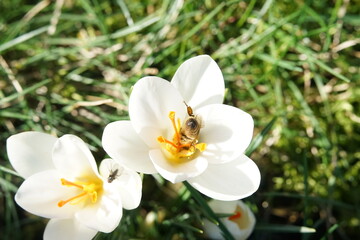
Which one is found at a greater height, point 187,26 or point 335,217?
point 187,26

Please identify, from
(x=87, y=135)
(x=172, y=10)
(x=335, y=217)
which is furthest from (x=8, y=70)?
(x=335, y=217)

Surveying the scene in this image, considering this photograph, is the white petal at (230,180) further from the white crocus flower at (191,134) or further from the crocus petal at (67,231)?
the crocus petal at (67,231)

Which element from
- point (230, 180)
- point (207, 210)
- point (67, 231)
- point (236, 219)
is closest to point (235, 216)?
point (236, 219)

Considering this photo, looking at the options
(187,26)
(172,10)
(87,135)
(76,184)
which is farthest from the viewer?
(187,26)

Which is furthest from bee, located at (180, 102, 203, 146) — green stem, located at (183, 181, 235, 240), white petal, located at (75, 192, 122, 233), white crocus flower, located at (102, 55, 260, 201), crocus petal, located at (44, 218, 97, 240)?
crocus petal, located at (44, 218, 97, 240)

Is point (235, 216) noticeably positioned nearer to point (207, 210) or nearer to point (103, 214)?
point (207, 210)


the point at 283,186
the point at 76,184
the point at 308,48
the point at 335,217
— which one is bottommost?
the point at 335,217

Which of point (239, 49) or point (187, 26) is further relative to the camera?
point (187, 26)

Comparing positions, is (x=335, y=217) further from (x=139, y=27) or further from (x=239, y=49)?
(x=139, y=27)

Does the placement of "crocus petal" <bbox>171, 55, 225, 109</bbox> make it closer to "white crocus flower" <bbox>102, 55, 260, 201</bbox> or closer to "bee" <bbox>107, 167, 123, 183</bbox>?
"white crocus flower" <bbox>102, 55, 260, 201</bbox>
